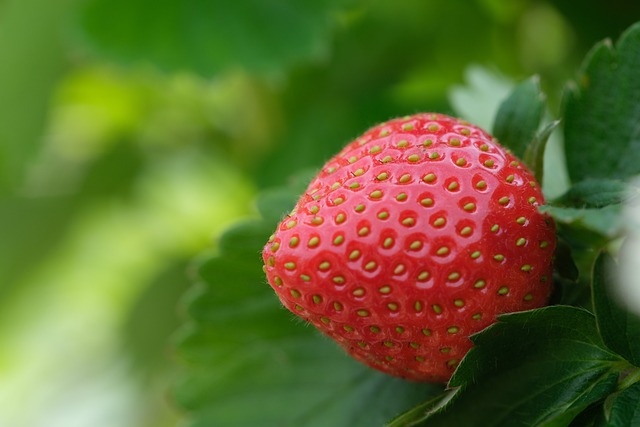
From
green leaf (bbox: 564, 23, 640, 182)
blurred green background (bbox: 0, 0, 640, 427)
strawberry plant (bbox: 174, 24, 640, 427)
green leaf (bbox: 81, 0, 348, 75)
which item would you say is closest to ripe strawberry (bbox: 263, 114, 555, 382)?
strawberry plant (bbox: 174, 24, 640, 427)

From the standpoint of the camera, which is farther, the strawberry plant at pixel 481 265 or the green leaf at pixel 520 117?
the green leaf at pixel 520 117

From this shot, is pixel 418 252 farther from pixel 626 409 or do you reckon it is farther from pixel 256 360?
pixel 256 360

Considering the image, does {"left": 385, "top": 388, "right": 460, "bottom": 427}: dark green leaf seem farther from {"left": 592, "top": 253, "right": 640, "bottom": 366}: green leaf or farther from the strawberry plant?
{"left": 592, "top": 253, "right": 640, "bottom": 366}: green leaf

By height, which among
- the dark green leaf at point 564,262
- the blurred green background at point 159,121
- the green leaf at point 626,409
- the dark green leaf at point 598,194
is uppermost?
the blurred green background at point 159,121

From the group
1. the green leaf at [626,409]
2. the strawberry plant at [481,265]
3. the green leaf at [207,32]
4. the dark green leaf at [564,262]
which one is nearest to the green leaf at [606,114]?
the strawberry plant at [481,265]

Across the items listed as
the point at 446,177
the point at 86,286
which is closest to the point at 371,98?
the point at 446,177

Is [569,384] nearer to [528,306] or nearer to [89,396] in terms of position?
[528,306]

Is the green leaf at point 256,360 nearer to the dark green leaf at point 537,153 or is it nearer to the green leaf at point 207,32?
the dark green leaf at point 537,153
